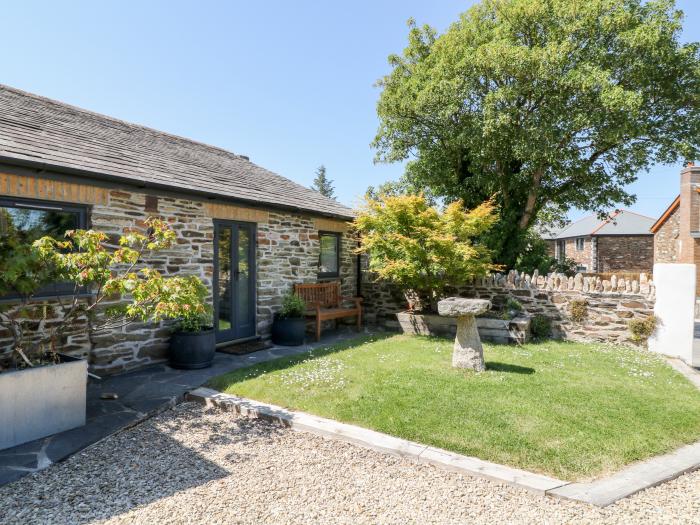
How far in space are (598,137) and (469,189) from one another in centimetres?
444

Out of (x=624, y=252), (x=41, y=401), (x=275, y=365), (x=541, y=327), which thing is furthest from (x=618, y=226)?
(x=41, y=401)

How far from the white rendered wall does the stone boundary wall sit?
0.29 meters

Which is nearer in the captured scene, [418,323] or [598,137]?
[418,323]

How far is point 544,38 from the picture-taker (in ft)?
42.9

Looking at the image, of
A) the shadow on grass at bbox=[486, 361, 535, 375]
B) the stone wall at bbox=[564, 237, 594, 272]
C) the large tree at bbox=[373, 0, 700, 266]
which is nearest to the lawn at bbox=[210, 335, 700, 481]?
the shadow on grass at bbox=[486, 361, 535, 375]

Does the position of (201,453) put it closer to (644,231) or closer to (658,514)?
(658,514)

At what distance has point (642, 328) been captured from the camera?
27.4ft

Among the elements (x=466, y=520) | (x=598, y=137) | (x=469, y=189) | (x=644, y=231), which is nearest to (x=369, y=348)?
(x=466, y=520)

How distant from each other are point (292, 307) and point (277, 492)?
5.60 meters

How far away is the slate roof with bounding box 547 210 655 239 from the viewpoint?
3022 centimetres

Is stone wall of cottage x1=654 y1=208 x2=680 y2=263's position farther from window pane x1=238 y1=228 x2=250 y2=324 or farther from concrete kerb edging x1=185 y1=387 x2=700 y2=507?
window pane x1=238 y1=228 x2=250 y2=324

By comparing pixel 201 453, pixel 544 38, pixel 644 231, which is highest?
pixel 544 38

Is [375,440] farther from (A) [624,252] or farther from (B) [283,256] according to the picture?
(A) [624,252]

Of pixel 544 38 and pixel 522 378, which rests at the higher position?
pixel 544 38
